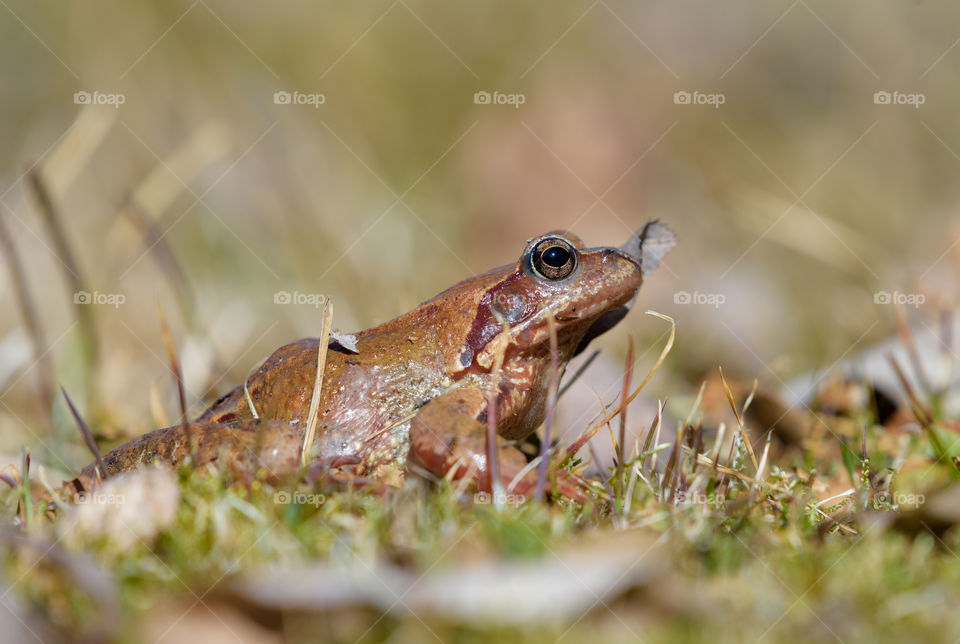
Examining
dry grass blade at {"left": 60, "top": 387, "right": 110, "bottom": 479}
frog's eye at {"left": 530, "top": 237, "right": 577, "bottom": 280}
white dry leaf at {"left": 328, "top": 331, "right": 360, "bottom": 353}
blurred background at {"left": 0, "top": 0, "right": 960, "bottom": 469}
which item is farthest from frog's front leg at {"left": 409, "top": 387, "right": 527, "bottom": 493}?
blurred background at {"left": 0, "top": 0, "right": 960, "bottom": 469}

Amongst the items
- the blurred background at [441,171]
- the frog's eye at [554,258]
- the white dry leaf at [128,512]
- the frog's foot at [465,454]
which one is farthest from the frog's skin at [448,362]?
the blurred background at [441,171]

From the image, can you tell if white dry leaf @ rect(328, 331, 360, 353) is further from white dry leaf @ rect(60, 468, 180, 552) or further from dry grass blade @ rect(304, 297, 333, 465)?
white dry leaf @ rect(60, 468, 180, 552)

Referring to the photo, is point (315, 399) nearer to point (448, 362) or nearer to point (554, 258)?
point (448, 362)

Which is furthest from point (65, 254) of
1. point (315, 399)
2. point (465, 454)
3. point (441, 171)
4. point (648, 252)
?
point (441, 171)

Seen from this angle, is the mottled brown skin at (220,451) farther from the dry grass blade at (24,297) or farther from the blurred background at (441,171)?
the dry grass blade at (24,297)

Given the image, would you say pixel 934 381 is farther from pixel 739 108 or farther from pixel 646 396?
pixel 739 108

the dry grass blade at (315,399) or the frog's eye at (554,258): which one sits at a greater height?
the frog's eye at (554,258)

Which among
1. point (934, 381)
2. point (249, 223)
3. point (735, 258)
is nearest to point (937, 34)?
point (735, 258)
